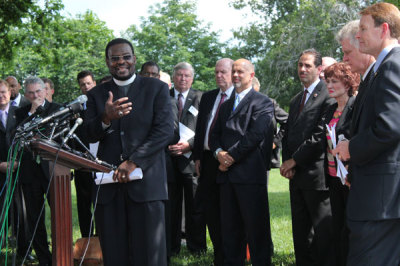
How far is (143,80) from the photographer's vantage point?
509cm

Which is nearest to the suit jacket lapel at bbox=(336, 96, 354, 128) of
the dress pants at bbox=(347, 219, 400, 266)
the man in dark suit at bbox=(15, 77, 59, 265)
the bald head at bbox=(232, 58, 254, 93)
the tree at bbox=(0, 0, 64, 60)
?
the bald head at bbox=(232, 58, 254, 93)

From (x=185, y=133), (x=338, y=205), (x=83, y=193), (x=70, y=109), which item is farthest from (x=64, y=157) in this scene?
(x=83, y=193)

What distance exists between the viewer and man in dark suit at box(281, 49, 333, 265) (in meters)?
5.62

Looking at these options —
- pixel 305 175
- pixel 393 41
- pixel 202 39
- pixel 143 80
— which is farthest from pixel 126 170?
pixel 202 39

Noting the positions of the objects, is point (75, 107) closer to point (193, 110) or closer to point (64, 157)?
point (64, 157)

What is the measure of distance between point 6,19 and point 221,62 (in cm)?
633

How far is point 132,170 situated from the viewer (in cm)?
471

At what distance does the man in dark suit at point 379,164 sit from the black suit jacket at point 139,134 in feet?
6.30

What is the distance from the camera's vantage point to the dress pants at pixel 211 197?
6.63 m

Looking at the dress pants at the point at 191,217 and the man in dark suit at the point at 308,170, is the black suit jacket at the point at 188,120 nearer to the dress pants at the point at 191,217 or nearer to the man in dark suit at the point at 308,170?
the dress pants at the point at 191,217

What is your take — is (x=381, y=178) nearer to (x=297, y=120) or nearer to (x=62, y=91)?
(x=297, y=120)

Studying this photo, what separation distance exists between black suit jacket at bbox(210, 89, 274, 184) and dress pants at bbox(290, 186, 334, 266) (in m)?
0.54

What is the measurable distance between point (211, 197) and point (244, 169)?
821mm

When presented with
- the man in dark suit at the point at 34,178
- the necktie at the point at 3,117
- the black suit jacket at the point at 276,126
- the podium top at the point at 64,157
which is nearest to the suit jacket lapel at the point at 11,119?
the necktie at the point at 3,117
